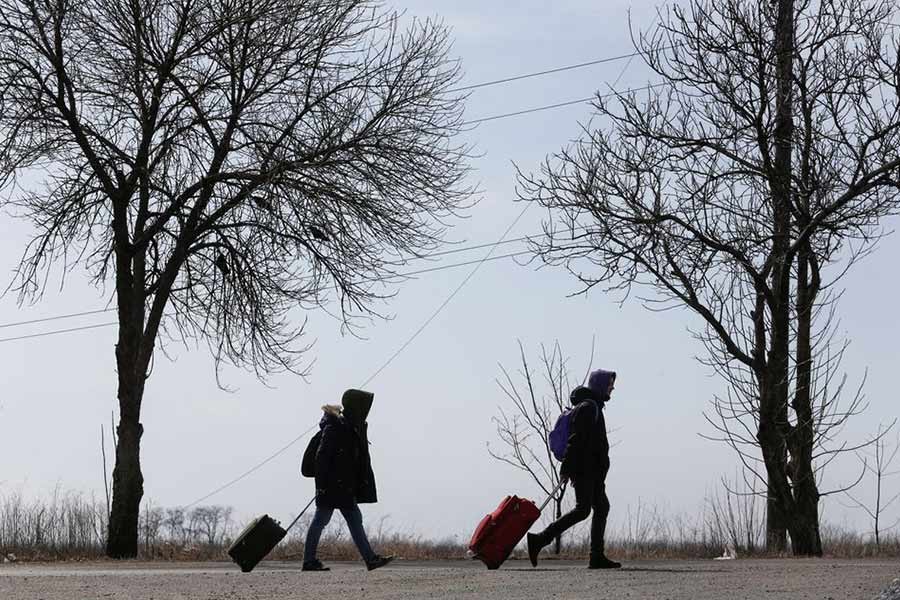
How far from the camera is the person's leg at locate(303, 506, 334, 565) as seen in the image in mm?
14523

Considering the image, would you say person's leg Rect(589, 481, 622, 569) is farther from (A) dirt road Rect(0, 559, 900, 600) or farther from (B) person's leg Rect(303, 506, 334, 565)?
(B) person's leg Rect(303, 506, 334, 565)

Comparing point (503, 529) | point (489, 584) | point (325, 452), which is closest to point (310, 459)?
point (325, 452)

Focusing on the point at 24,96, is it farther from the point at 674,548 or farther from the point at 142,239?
the point at 674,548

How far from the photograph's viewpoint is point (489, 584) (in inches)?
448

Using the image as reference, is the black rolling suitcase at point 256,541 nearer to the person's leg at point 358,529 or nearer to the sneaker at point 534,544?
the person's leg at point 358,529

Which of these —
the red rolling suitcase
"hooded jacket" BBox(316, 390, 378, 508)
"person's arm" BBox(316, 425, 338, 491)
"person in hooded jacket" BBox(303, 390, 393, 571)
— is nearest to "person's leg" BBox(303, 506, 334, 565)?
"person in hooded jacket" BBox(303, 390, 393, 571)

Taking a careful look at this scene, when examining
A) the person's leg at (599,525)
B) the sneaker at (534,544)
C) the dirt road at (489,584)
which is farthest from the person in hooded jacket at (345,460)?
the person's leg at (599,525)

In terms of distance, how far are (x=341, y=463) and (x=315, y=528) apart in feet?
2.73

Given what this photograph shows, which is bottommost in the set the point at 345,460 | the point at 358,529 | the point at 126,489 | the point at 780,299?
the point at 358,529

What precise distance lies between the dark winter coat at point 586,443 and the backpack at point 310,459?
2.55 m

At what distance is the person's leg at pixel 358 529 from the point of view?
14.6 metres

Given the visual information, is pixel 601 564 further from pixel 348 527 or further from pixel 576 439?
pixel 348 527

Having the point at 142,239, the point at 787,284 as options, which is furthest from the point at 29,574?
the point at 787,284

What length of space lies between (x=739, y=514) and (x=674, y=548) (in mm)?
1083
